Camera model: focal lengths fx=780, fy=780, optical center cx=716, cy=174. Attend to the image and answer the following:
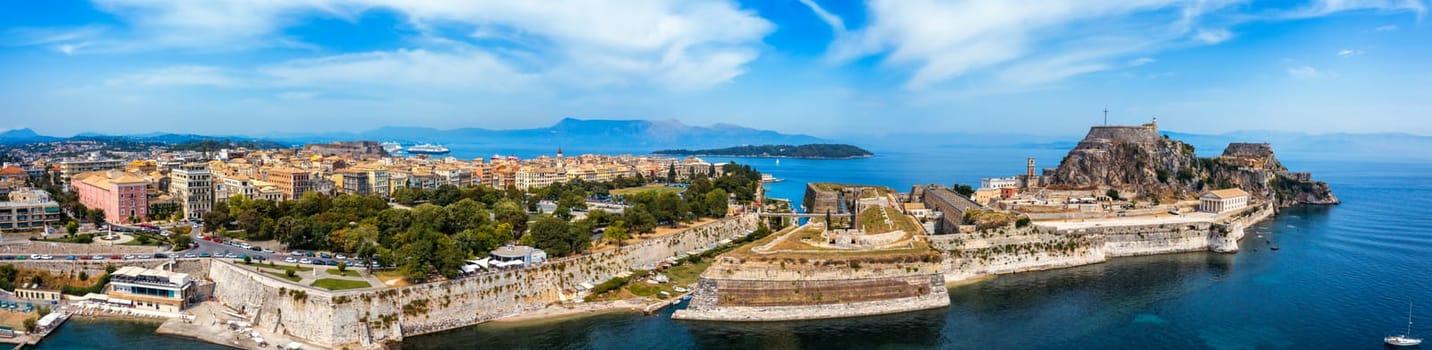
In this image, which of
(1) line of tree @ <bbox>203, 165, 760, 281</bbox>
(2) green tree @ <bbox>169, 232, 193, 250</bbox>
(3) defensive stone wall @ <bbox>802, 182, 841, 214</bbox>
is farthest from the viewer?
(3) defensive stone wall @ <bbox>802, 182, 841, 214</bbox>

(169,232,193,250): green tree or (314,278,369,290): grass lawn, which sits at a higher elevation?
(169,232,193,250): green tree

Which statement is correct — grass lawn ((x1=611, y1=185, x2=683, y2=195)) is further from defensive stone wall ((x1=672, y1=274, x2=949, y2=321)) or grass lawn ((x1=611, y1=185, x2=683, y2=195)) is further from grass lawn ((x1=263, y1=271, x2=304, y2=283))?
grass lawn ((x1=263, y1=271, x2=304, y2=283))

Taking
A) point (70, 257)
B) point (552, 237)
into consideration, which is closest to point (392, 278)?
point (552, 237)

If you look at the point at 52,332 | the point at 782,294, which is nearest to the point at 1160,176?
the point at 782,294

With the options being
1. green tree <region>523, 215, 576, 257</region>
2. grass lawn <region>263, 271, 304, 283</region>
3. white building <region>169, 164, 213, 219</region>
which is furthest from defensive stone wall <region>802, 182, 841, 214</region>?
white building <region>169, 164, 213, 219</region>

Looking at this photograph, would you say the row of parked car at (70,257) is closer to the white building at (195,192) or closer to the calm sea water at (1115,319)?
the calm sea water at (1115,319)

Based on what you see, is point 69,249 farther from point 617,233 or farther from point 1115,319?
point 1115,319
